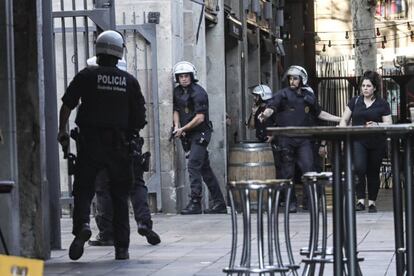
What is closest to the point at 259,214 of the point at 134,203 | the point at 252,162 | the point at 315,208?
the point at 315,208

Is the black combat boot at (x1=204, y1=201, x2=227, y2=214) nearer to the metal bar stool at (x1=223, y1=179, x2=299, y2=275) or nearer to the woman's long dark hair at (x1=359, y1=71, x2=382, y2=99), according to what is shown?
the woman's long dark hair at (x1=359, y1=71, x2=382, y2=99)

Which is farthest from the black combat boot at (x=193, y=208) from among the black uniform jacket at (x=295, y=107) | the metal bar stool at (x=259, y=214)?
the metal bar stool at (x=259, y=214)

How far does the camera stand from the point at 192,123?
52.8 ft

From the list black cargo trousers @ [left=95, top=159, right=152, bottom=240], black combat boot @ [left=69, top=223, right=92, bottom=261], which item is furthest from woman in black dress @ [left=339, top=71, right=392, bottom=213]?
black combat boot @ [left=69, top=223, right=92, bottom=261]

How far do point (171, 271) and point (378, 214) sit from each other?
621cm

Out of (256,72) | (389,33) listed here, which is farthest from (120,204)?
(389,33)

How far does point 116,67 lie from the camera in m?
10.4

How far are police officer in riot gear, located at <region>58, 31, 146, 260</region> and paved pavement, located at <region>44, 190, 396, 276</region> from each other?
1.06 feet

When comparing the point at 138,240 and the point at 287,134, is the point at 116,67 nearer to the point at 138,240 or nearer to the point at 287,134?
the point at 138,240

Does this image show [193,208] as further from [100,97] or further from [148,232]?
[100,97]

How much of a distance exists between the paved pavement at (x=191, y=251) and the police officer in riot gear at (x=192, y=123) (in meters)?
1.16

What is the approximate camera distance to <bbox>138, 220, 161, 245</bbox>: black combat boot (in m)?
11.4

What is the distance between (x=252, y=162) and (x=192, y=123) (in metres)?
1.45

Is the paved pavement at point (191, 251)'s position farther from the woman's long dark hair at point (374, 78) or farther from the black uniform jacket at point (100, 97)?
the woman's long dark hair at point (374, 78)
